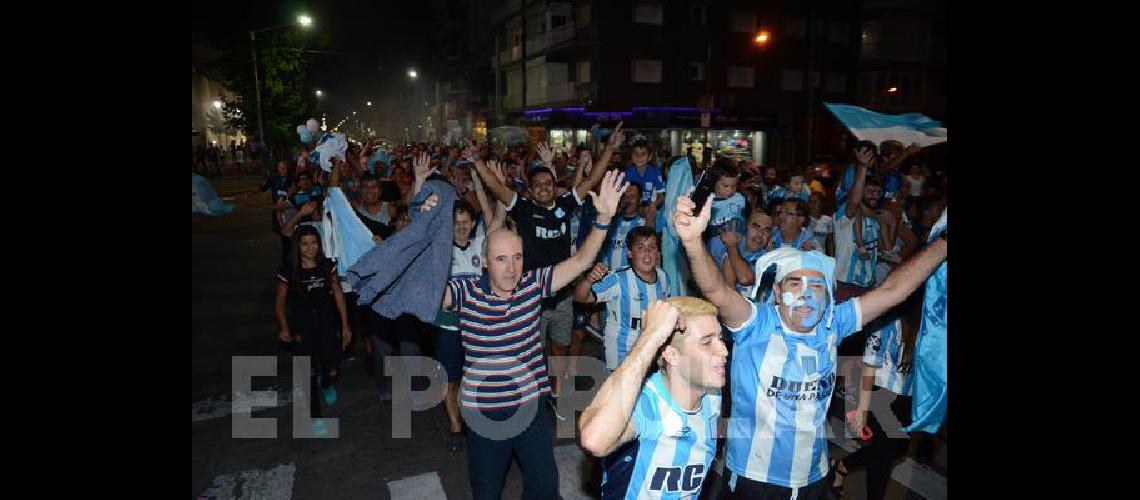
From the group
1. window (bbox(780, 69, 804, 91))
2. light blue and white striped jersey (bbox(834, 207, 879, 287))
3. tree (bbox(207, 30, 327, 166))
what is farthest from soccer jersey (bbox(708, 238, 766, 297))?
window (bbox(780, 69, 804, 91))

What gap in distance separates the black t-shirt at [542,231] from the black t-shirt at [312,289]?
1.84m

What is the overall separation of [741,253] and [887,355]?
1587mm

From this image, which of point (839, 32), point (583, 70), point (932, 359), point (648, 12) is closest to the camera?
point (932, 359)

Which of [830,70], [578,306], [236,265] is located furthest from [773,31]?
[578,306]

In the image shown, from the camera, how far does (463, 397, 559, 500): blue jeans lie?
3914mm

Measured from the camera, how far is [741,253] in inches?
245

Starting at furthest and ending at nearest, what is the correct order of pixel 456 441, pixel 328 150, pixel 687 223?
pixel 328 150
pixel 456 441
pixel 687 223

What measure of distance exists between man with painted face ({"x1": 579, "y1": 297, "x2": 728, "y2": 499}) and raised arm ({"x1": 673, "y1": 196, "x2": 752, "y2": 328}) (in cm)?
32

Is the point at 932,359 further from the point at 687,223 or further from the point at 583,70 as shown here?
the point at 583,70

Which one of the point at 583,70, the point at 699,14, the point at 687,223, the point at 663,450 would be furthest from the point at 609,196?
the point at 583,70

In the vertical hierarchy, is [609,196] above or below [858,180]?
below

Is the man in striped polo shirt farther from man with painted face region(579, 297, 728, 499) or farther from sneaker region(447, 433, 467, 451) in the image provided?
sneaker region(447, 433, 467, 451)

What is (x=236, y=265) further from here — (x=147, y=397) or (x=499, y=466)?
(x=147, y=397)

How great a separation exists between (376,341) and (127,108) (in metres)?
4.36
